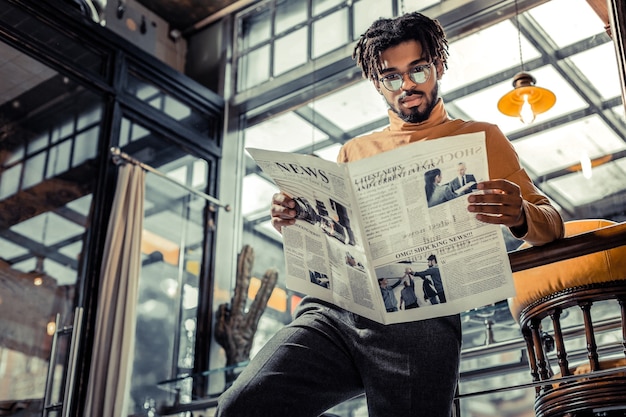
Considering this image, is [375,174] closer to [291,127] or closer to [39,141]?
[39,141]

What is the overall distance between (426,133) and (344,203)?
282 mm

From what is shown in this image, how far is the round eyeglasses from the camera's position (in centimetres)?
154

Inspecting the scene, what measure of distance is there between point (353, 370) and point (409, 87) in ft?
1.91

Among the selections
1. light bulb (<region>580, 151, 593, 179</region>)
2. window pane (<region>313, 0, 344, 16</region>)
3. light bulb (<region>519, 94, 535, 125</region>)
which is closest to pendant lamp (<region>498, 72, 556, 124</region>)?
light bulb (<region>519, 94, 535, 125</region>)

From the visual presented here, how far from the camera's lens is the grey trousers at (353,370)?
131cm

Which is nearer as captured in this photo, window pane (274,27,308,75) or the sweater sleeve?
the sweater sleeve

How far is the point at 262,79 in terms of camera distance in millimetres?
4945

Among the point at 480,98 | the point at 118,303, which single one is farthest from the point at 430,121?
the point at 118,303

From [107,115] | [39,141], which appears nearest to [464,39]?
[107,115]

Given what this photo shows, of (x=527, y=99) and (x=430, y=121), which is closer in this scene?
(x=430, y=121)

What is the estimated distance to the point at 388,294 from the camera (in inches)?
53.4

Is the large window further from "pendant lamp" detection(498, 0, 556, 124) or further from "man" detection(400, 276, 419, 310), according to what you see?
"man" detection(400, 276, 419, 310)

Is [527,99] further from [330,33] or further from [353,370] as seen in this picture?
[353,370]

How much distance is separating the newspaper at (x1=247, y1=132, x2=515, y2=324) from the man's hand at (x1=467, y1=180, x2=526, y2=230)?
0.02m
